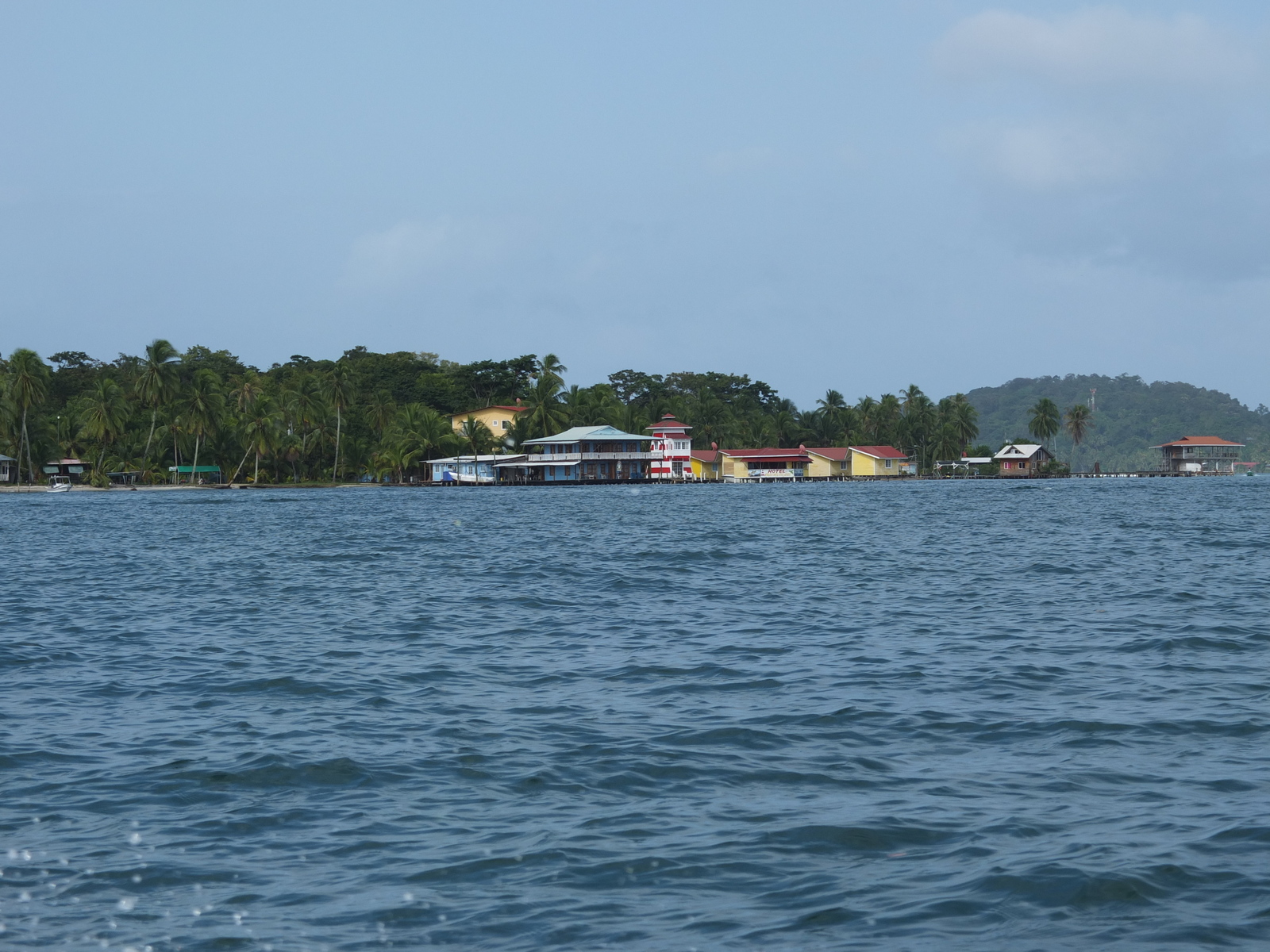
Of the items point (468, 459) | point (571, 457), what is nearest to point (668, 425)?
point (571, 457)

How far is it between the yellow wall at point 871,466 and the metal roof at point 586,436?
32.0m

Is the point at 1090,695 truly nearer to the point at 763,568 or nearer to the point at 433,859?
the point at 433,859

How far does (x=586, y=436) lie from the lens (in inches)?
4756

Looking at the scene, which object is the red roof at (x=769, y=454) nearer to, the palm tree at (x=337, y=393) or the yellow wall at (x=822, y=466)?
the yellow wall at (x=822, y=466)

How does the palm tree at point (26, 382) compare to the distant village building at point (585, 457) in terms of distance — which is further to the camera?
the distant village building at point (585, 457)

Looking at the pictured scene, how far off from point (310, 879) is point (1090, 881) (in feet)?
16.3

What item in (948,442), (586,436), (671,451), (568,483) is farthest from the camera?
(948,442)

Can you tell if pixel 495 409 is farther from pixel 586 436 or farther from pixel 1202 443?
pixel 1202 443

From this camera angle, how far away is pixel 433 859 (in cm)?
797

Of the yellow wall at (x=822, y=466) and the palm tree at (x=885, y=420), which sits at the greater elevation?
the palm tree at (x=885, y=420)

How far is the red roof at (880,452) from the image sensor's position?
14225cm

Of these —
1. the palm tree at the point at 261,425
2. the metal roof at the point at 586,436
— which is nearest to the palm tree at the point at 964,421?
the metal roof at the point at 586,436

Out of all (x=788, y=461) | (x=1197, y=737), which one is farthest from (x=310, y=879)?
(x=788, y=461)

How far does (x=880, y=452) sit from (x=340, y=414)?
64176mm
